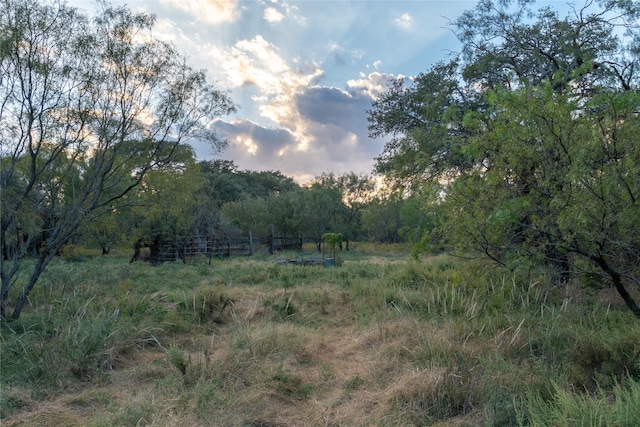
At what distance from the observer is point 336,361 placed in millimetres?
4684

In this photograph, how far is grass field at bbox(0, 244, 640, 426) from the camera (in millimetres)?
3154

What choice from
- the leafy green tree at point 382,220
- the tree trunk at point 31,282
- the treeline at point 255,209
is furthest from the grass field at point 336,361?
the leafy green tree at point 382,220

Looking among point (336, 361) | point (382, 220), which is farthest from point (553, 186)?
point (382, 220)

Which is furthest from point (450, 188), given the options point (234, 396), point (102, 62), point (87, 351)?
point (102, 62)

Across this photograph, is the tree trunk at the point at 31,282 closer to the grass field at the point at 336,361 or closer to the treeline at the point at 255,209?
the grass field at the point at 336,361

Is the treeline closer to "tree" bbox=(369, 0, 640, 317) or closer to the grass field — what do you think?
the grass field

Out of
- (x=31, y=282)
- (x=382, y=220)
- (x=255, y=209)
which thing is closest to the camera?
(x=31, y=282)

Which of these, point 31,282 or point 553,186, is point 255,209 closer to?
point 31,282

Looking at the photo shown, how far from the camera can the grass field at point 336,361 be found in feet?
Result: 10.3

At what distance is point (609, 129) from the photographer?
3891 millimetres

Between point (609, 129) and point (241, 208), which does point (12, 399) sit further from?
point (241, 208)

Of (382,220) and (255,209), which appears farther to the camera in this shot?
(382,220)

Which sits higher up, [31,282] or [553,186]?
[553,186]

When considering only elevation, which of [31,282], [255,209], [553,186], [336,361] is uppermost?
[255,209]
